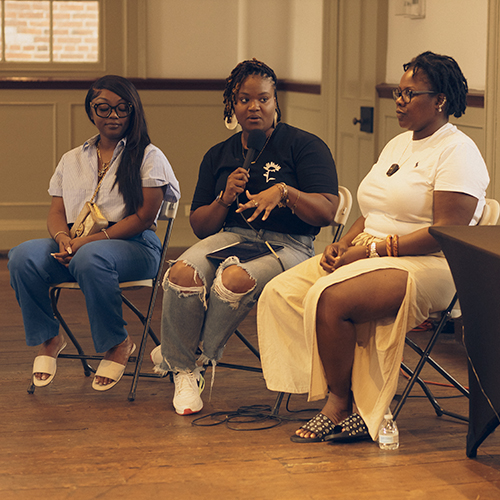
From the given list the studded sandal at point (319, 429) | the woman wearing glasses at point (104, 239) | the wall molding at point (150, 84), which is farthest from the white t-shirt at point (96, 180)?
the wall molding at point (150, 84)

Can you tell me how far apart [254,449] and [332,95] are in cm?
355

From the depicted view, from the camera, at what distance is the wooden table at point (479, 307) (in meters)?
2.11

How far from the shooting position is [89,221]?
308 cm

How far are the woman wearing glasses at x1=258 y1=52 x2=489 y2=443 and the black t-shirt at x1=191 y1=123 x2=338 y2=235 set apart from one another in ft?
0.74

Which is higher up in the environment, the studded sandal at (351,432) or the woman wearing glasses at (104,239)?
the woman wearing glasses at (104,239)

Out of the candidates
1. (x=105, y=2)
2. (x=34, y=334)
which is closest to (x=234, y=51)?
(x=105, y=2)

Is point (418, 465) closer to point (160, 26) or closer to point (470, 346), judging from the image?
point (470, 346)

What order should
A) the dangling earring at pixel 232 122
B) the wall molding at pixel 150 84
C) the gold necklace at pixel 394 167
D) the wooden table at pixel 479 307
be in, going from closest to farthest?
1. the wooden table at pixel 479 307
2. the gold necklace at pixel 394 167
3. the dangling earring at pixel 232 122
4. the wall molding at pixel 150 84

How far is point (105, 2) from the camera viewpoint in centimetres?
611

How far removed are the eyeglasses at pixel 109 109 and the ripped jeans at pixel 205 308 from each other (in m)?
0.66

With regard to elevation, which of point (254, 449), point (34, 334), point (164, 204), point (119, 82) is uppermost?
point (119, 82)

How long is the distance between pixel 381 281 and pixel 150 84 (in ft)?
13.7

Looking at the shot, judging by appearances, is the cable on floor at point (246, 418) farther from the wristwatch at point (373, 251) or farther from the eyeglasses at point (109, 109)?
the eyeglasses at point (109, 109)

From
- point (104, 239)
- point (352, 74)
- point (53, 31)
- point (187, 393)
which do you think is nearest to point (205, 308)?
point (187, 393)
